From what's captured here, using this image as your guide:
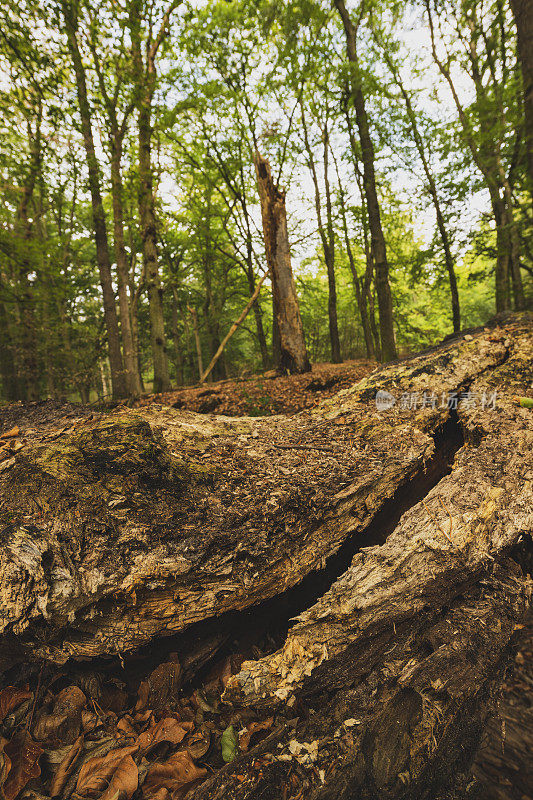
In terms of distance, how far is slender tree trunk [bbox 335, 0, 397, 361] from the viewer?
748 cm

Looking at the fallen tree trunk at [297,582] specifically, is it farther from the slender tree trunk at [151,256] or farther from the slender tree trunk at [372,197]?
the slender tree trunk at [151,256]

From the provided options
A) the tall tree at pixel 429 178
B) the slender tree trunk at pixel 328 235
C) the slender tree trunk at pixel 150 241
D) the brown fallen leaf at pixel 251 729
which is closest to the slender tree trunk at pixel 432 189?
the tall tree at pixel 429 178

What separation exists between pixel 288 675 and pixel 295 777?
0.33 m

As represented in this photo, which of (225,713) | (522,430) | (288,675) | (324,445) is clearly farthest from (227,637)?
Answer: (522,430)

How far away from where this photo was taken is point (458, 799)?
1384 mm

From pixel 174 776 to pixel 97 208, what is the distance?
9.34m

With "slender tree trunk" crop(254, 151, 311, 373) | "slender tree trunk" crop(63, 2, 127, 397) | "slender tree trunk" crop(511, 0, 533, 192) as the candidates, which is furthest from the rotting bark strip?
"slender tree trunk" crop(63, 2, 127, 397)

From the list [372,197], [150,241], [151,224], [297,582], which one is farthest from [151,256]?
[297,582]

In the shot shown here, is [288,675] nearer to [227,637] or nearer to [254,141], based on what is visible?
[227,637]

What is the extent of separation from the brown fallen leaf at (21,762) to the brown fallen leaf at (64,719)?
0.05 meters

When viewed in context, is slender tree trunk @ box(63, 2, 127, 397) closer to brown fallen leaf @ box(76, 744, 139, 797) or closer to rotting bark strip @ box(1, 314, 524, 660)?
rotting bark strip @ box(1, 314, 524, 660)

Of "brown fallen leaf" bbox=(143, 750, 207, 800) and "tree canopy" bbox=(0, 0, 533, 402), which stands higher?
"tree canopy" bbox=(0, 0, 533, 402)

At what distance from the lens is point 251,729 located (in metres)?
1.56

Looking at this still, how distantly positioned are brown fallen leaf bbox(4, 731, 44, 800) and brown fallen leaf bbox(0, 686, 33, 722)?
15 cm
